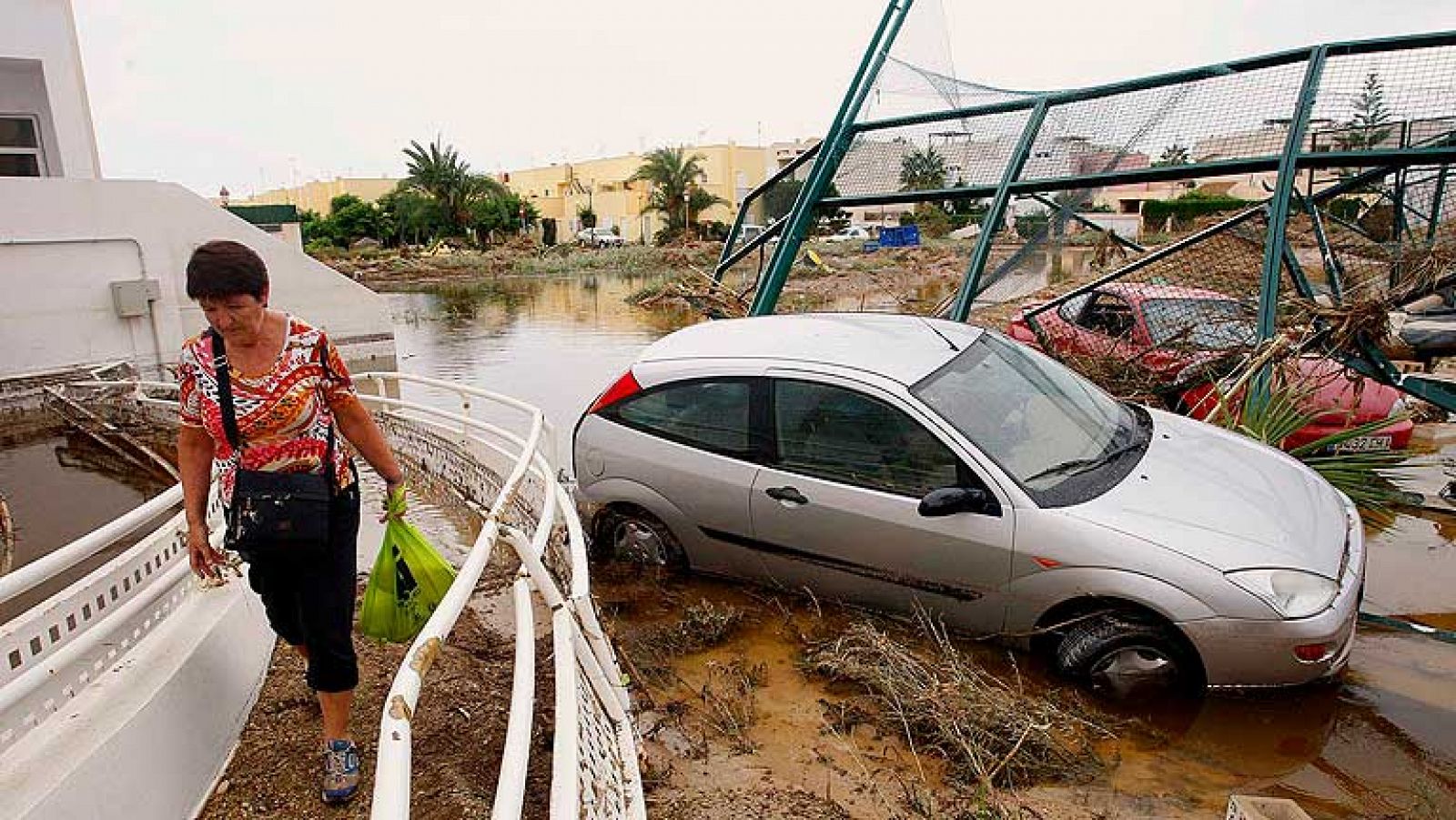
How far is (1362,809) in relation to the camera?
9.99 ft

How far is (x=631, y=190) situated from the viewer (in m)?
68.2

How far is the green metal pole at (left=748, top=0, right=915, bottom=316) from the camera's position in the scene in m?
8.33

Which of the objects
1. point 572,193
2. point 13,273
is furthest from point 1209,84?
point 572,193

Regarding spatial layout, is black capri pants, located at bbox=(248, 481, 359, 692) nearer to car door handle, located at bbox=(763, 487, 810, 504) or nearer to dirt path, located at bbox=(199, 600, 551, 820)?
dirt path, located at bbox=(199, 600, 551, 820)

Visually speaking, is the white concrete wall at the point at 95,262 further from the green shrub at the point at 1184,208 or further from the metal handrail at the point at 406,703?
the green shrub at the point at 1184,208

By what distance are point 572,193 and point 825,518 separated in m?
72.9

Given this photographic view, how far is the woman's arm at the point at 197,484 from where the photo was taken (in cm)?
250

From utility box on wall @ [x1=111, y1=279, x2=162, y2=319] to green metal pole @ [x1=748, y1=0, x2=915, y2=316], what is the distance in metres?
9.75

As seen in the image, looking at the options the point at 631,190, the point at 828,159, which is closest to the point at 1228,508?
the point at 828,159

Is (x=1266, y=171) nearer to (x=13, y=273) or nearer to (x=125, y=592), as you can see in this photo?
(x=125, y=592)

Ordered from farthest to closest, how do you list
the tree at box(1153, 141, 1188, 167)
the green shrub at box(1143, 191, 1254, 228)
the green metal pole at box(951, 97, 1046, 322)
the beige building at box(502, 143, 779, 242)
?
the beige building at box(502, 143, 779, 242), the green shrub at box(1143, 191, 1254, 228), the green metal pole at box(951, 97, 1046, 322), the tree at box(1153, 141, 1188, 167)

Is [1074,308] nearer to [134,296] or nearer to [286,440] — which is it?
[286,440]

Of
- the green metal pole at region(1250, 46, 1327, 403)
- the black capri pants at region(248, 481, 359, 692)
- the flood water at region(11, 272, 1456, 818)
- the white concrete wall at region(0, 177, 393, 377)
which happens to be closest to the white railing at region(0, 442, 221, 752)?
the black capri pants at region(248, 481, 359, 692)

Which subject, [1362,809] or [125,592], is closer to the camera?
[125,592]
